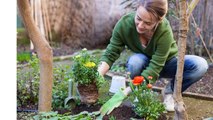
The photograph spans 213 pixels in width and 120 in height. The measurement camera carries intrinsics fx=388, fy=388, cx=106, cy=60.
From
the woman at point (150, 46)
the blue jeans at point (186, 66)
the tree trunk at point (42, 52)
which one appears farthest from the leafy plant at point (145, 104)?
the tree trunk at point (42, 52)

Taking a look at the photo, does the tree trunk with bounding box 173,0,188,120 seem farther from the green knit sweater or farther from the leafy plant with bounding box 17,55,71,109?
the leafy plant with bounding box 17,55,71,109

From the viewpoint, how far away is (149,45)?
9.28 ft

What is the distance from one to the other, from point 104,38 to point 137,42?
443 cm

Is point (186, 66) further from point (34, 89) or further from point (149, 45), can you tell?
point (34, 89)

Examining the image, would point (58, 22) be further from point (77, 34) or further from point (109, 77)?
point (109, 77)

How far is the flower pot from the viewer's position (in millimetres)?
2654

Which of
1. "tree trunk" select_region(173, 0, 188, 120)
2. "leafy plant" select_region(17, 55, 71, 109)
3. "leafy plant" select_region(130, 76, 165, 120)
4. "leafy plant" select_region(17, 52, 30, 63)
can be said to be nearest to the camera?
"tree trunk" select_region(173, 0, 188, 120)

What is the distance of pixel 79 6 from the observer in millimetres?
6926

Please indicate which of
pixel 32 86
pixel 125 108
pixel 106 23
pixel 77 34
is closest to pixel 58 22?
pixel 77 34

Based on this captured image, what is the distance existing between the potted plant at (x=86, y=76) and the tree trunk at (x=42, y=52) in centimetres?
31

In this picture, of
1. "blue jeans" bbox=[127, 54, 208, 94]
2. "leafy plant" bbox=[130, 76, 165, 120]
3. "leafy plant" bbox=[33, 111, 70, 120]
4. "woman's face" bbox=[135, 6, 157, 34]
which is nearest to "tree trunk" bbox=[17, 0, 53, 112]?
"leafy plant" bbox=[33, 111, 70, 120]

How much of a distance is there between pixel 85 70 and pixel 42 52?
0.41 m

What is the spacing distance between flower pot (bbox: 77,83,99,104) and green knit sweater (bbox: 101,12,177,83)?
0.23 meters

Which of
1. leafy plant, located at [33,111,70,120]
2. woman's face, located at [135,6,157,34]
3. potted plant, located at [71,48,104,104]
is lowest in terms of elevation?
leafy plant, located at [33,111,70,120]
